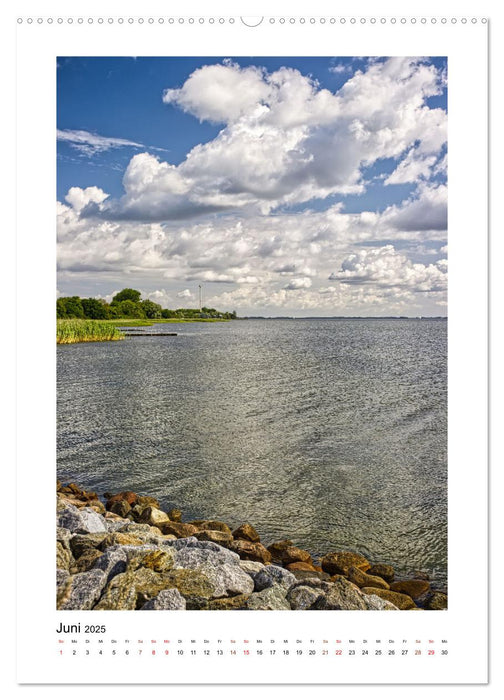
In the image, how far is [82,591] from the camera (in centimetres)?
324

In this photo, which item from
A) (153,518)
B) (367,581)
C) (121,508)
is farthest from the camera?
(121,508)

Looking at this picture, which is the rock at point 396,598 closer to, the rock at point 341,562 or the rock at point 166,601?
the rock at point 341,562

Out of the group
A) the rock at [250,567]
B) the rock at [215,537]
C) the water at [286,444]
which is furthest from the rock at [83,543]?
the water at [286,444]

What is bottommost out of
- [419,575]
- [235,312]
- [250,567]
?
[419,575]

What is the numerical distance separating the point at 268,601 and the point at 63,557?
55.5 inches

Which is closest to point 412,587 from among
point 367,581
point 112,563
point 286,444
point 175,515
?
point 367,581

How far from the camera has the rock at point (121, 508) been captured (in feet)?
20.8

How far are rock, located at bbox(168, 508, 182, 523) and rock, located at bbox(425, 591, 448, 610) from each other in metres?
3.11

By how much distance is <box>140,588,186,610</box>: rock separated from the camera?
3.11 meters

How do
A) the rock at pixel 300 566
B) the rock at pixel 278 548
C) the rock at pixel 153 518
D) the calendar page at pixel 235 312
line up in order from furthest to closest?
1. the rock at pixel 153 518
2. the rock at pixel 278 548
3. the rock at pixel 300 566
4. the calendar page at pixel 235 312

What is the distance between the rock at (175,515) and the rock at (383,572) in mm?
2415

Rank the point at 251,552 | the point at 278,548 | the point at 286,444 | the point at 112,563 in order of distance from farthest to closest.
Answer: the point at 286,444
the point at 278,548
the point at 251,552
the point at 112,563
